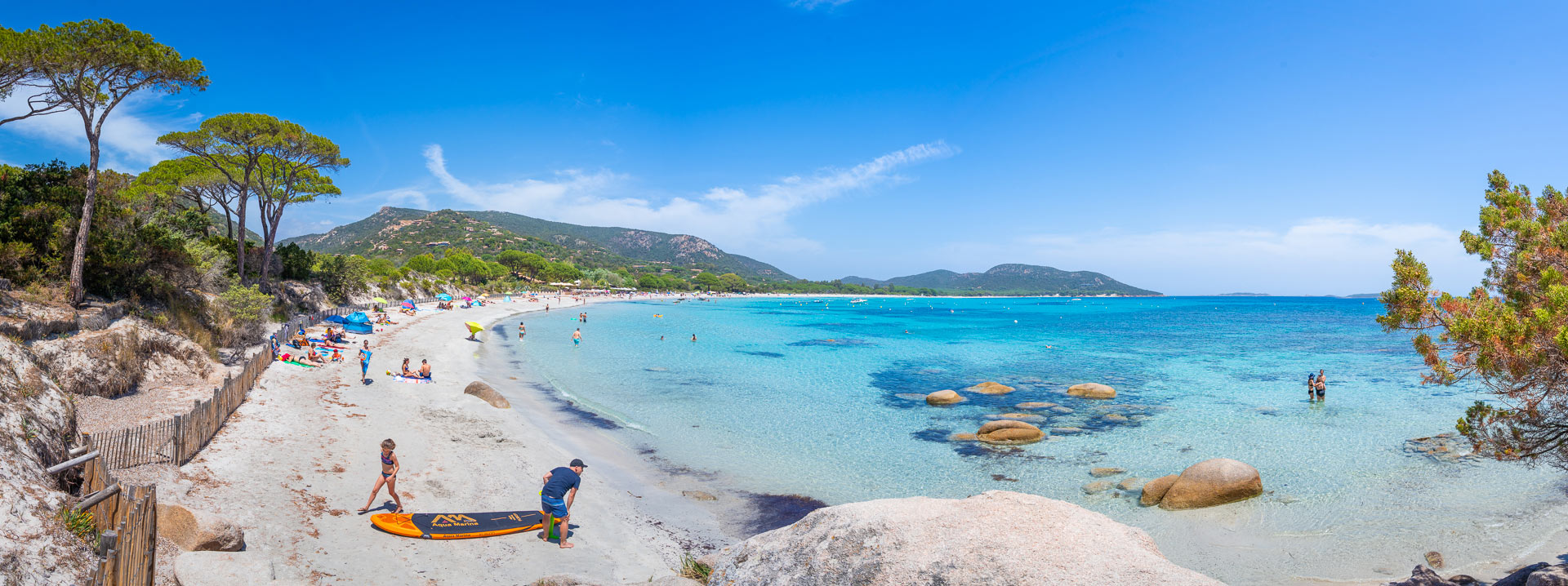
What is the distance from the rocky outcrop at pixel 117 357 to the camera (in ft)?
40.5

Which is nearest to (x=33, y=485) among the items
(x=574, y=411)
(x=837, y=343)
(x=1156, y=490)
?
(x=574, y=411)

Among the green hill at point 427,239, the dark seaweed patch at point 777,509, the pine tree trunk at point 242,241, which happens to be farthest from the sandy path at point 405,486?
the green hill at point 427,239

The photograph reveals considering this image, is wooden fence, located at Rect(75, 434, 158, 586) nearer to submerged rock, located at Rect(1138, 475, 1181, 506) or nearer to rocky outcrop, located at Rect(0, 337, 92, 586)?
rocky outcrop, located at Rect(0, 337, 92, 586)

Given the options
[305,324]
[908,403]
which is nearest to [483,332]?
[305,324]

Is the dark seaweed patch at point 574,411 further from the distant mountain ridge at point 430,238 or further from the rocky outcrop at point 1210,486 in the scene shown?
the distant mountain ridge at point 430,238

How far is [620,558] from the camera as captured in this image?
9.11m

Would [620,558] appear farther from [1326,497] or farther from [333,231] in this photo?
[333,231]

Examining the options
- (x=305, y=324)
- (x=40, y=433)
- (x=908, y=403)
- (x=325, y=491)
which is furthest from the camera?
(x=305, y=324)

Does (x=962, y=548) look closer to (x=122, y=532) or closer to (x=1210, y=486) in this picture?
(x=122, y=532)

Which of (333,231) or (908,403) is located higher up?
(333,231)

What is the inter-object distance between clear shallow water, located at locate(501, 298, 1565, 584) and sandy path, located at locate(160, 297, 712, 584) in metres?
3.17

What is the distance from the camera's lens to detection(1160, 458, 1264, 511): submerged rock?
465 inches

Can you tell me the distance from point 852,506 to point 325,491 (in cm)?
962

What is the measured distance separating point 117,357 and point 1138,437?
26119mm
